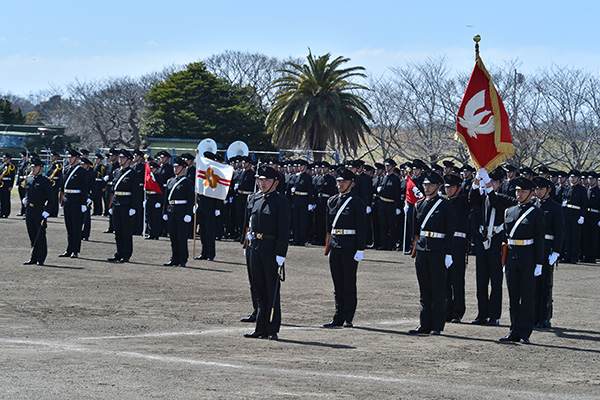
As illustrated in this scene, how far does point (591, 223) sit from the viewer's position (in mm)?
21359

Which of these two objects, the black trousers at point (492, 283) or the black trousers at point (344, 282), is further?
the black trousers at point (492, 283)

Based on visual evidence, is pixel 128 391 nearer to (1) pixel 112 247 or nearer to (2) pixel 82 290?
(2) pixel 82 290

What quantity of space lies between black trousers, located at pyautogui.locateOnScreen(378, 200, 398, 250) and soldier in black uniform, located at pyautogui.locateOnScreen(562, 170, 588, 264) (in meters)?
4.27

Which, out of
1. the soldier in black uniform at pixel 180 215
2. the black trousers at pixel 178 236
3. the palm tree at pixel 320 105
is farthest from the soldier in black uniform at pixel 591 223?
the palm tree at pixel 320 105

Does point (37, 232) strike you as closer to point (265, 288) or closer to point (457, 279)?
point (265, 288)

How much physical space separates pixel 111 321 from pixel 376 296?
15.6 ft

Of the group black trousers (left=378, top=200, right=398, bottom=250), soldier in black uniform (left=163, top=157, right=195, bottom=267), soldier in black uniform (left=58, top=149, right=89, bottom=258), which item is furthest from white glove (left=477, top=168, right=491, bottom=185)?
black trousers (left=378, top=200, right=398, bottom=250)

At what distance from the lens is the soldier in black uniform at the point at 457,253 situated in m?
11.9

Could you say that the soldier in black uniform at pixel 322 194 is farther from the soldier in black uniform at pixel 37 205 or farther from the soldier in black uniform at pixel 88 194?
the soldier in black uniform at pixel 37 205

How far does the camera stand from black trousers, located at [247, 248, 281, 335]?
33.7 ft

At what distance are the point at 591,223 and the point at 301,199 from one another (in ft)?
24.1

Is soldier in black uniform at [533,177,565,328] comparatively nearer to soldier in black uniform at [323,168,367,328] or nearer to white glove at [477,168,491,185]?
white glove at [477,168,491,185]

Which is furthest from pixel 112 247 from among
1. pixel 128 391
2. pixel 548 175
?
pixel 128 391

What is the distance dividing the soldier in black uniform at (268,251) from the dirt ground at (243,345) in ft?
0.94
